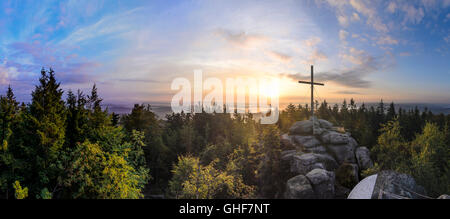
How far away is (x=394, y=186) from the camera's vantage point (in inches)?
292

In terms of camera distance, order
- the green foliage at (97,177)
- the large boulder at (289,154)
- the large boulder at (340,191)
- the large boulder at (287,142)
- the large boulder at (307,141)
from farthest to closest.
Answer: the large boulder at (287,142) < the large boulder at (307,141) < the large boulder at (289,154) < the large boulder at (340,191) < the green foliage at (97,177)

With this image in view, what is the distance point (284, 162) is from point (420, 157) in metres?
12.5

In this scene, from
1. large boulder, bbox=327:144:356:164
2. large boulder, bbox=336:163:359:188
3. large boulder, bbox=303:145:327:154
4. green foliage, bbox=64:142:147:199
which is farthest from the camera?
large boulder, bbox=327:144:356:164

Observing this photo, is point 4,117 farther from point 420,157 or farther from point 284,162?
point 420,157

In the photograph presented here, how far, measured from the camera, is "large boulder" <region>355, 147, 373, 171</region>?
2461 cm

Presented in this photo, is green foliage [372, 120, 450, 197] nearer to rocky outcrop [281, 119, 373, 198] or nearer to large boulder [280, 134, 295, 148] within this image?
rocky outcrop [281, 119, 373, 198]

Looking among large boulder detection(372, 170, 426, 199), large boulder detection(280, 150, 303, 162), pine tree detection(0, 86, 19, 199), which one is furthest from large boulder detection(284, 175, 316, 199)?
pine tree detection(0, 86, 19, 199)

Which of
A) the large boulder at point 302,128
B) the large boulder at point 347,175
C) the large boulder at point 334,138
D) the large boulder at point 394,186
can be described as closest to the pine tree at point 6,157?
the large boulder at point 394,186

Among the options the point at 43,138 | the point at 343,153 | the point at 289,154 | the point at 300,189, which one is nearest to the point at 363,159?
the point at 343,153

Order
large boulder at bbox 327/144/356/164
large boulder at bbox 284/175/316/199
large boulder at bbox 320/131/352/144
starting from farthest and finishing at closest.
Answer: large boulder at bbox 320/131/352/144 → large boulder at bbox 327/144/356/164 → large boulder at bbox 284/175/316/199

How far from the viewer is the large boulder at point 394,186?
7242 millimetres

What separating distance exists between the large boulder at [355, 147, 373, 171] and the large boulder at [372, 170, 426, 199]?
64.3ft

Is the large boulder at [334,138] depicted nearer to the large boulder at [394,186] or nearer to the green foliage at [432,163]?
the green foliage at [432,163]
